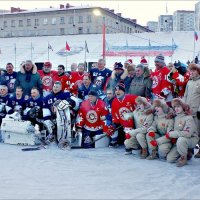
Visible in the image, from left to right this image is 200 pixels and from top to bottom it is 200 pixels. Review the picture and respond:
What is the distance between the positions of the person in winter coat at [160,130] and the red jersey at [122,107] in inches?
25.1

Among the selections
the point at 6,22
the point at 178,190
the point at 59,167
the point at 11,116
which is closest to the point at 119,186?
the point at 178,190

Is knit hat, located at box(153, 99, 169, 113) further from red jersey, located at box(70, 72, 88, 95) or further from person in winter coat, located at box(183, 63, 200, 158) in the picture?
red jersey, located at box(70, 72, 88, 95)

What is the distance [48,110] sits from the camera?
679 centimetres

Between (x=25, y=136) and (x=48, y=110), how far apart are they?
59 cm

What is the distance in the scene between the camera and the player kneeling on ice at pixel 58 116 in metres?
6.41

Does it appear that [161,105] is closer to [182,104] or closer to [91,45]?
[182,104]

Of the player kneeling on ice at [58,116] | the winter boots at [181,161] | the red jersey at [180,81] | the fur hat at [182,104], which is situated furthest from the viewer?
the player kneeling on ice at [58,116]

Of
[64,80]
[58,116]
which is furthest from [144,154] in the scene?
[64,80]

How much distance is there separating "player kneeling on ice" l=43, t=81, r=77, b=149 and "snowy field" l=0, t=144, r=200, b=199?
505 mm

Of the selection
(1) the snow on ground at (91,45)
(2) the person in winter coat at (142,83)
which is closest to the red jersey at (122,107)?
(2) the person in winter coat at (142,83)

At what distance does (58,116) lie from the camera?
6.47 meters

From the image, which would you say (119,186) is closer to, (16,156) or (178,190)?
(178,190)

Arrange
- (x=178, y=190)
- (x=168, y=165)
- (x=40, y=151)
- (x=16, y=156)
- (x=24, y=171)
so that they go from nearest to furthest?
(x=178, y=190)
(x=24, y=171)
(x=168, y=165)
(x=16, y=156)
(x=40, y=151)

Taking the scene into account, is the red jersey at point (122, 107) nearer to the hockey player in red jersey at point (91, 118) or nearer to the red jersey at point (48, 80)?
the hockey player in red jersey at point (91, 118)
